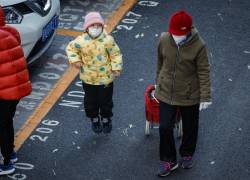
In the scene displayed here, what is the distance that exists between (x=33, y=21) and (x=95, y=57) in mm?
1550

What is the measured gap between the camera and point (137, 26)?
31.3 feet

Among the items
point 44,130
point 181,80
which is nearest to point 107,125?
point 44,130

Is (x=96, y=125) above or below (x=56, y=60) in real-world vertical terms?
below

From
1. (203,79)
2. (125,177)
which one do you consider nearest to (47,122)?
(125,177)

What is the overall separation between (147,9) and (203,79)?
14.1 feet

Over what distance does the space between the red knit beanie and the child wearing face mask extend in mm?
917

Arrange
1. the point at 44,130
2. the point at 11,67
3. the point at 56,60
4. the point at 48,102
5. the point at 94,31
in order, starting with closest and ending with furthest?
the point at 11,67 → the point at 94,31 → the point at 44,130 → the point at 48,102 → the point at 56,60

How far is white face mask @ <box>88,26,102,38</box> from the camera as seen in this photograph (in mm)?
6445

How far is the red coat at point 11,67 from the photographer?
586cm

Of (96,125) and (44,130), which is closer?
(96,125)

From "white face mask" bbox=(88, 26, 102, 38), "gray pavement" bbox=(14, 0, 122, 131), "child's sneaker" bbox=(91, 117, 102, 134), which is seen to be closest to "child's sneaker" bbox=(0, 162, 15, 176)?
"gray pavement" bbox=(14, 0, 122, 131)

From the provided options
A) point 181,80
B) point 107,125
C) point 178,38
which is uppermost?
point 178,38

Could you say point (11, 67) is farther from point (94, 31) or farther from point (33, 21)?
point (33, 21)

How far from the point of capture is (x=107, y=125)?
7.18 meters
